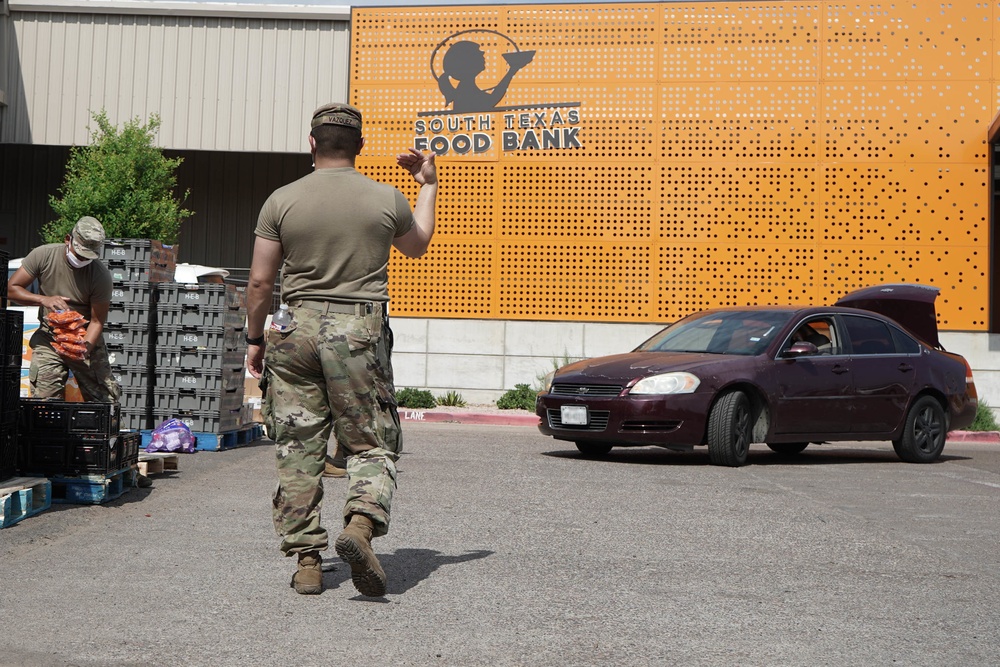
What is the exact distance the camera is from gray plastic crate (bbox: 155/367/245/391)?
12.5 m

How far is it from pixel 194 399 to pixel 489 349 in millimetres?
9392

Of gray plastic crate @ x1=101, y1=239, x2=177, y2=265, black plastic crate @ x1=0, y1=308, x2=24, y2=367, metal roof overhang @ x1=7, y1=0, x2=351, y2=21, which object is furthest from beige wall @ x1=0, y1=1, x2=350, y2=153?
black plastic crate @ x1=0, y1=308, x2=24, y2=367

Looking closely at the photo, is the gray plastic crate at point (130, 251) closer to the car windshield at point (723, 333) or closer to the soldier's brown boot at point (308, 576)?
the car windshield at point (723, 333)

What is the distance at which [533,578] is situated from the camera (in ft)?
19.4

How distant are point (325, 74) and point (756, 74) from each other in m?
8.51

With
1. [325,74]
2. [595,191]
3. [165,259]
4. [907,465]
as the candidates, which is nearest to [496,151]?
[595,191]

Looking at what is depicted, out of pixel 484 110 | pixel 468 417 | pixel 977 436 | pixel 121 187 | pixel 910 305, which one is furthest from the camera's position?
pixel 121 187

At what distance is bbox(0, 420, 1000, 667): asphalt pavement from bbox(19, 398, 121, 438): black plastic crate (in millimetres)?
512

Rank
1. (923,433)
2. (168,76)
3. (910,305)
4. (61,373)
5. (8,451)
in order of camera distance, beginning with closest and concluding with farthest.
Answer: (8,451) < (61,373) < (923,433) < (910,305) < (168,76)

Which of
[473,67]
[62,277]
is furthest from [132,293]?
[473,67]

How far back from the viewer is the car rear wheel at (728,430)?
37.2ft

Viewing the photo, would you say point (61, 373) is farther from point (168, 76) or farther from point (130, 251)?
point (168, 76)

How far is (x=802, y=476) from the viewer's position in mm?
11039

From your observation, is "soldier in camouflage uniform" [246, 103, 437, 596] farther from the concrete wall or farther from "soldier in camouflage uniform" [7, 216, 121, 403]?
the concrete wall
